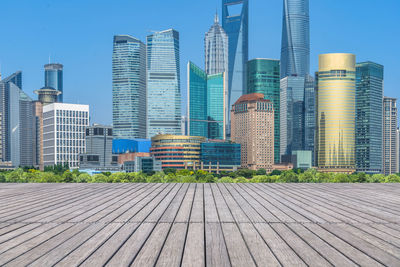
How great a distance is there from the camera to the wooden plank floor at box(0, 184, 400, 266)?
6188mm

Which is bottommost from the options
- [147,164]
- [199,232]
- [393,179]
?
[147,164]

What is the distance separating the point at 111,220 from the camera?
925 centimetres

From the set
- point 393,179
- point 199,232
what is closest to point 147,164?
point 393,179

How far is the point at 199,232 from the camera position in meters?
7.93

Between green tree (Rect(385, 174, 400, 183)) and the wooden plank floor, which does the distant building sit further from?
the wooden plank floor

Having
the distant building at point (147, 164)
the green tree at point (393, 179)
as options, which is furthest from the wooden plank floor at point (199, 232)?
the distant building at point (147, 164)

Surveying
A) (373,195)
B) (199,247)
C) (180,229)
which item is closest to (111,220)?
(180,229)

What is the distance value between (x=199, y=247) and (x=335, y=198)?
846cm

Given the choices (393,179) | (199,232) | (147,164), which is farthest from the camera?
(147,164)

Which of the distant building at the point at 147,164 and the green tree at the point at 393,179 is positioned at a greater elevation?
the green tree at the point at 393,179

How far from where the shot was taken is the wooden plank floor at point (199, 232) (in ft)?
20.3

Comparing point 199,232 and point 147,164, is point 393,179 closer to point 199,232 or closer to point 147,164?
point 199,232

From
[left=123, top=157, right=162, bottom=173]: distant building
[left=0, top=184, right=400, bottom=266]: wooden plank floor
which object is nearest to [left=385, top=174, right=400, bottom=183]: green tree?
[left=0, top=184, right=400, bottom=266]: wooden plank floor

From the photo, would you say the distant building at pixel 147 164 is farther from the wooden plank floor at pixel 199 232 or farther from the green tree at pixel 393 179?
the wooden plank floor at pixel 199 232
